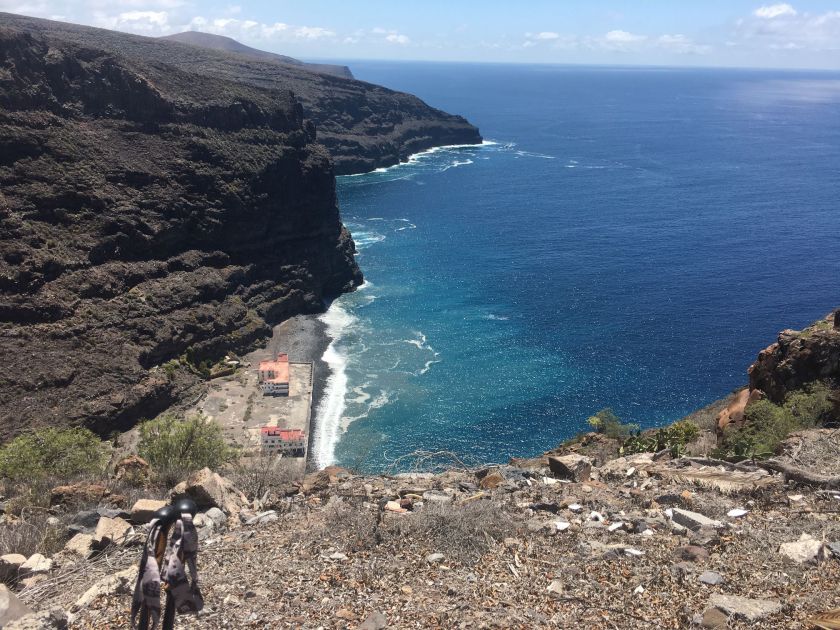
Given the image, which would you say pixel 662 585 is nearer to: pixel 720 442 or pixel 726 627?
pixel 726 627

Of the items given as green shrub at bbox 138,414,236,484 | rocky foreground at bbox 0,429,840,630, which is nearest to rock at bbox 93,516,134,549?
rocky foreground at bbox 0,429,840,630

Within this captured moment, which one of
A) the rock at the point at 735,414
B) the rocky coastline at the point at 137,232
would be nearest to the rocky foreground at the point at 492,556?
the rock at the point at 735,414

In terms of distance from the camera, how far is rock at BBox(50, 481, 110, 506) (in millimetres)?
24547

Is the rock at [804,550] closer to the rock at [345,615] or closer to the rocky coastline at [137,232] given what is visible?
the rock at [345,615]

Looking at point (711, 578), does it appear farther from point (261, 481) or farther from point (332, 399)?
point (332, 399)

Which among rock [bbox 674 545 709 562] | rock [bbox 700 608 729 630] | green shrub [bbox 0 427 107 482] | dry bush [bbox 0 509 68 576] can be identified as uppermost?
rock [bbox 700 608 729 630]

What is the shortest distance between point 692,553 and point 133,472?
76.7 feet

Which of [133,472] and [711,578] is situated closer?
[711,578]

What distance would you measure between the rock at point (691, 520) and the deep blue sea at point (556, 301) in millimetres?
20455

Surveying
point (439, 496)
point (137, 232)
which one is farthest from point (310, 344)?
point (439, 496)

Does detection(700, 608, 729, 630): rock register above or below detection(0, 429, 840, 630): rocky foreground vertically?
above

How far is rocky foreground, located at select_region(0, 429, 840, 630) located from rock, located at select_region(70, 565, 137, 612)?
7cm

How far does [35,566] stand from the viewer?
17.8m

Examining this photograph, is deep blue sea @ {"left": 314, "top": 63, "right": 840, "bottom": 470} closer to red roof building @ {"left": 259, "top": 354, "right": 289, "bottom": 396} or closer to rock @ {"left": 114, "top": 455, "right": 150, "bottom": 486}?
red roof building @ {"left": 259, "top": 354, "right": 289, "bottom": 396}
